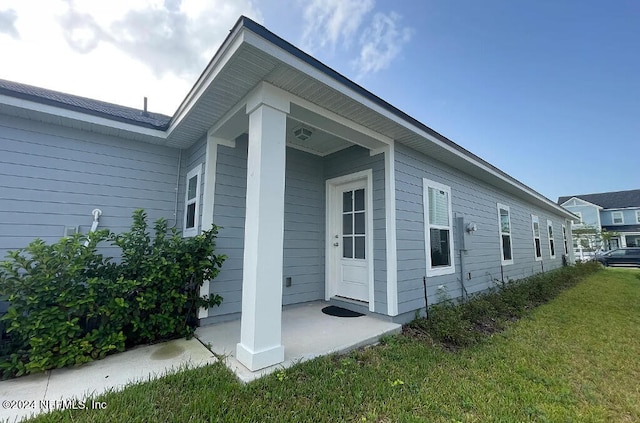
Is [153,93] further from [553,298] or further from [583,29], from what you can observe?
→ [583,29]

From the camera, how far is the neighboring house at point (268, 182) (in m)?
2.45

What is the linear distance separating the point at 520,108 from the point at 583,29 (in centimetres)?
404

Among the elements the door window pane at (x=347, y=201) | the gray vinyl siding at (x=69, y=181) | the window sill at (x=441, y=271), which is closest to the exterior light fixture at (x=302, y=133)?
the door window pane at (x=347, y=201)

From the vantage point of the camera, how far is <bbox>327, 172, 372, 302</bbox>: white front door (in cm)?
429

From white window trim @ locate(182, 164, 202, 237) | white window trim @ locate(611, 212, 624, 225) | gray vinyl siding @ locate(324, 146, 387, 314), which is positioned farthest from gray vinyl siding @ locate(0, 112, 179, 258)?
white window trim @ locate(611, 212, 624, 225)

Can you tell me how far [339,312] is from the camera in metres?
4.07

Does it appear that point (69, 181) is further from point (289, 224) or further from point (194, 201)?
Answer: point (289, 224)

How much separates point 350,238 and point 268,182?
250 centimetres

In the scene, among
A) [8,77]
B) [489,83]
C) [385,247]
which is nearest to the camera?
[385,247]

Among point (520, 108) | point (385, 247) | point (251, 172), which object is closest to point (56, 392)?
point (251, 172)

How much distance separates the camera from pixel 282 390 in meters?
2.02

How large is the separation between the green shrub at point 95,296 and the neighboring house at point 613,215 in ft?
96.5

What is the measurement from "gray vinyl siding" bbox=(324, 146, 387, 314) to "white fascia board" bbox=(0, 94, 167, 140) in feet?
9.66

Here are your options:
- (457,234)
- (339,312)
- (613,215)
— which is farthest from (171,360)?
(613,215)
